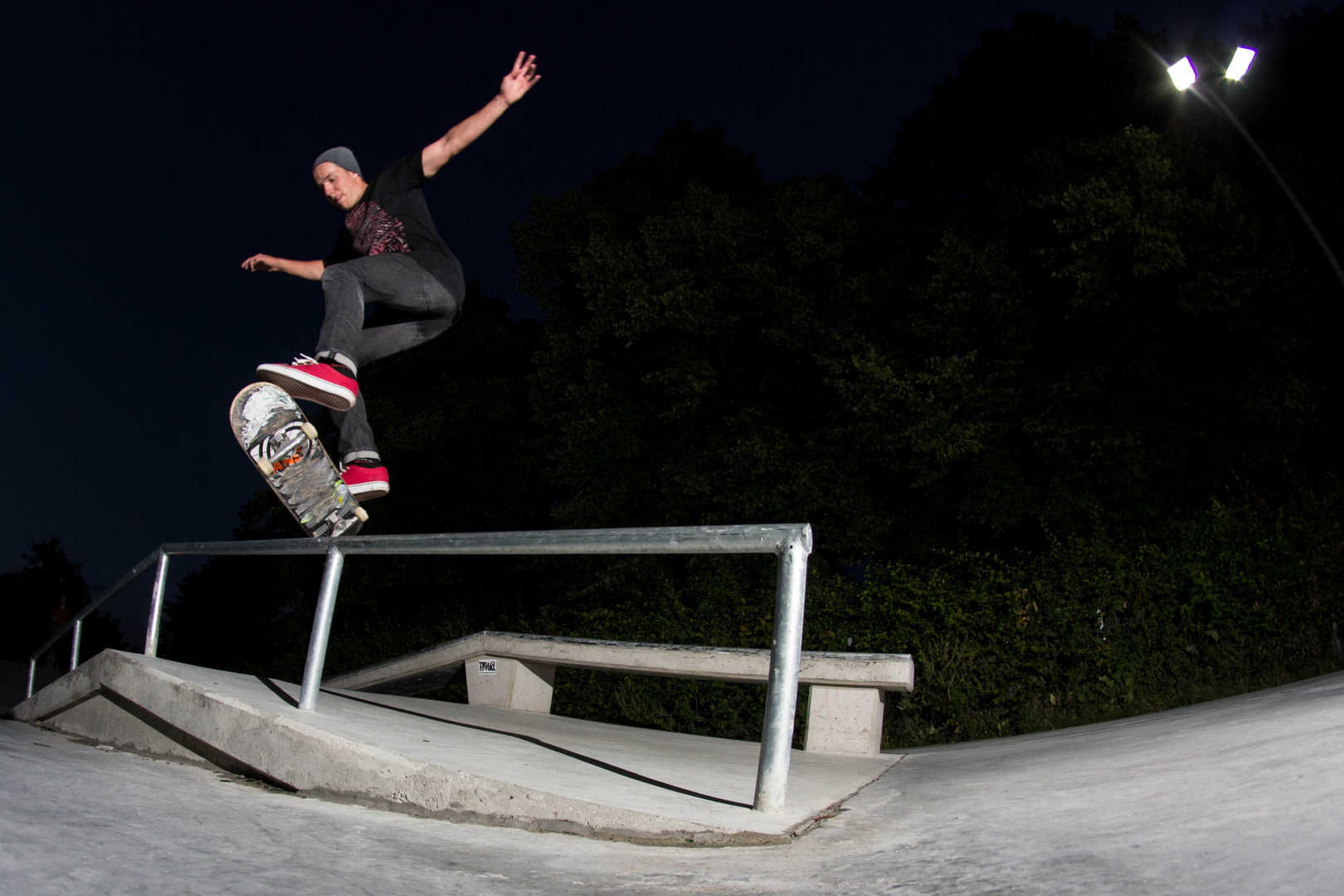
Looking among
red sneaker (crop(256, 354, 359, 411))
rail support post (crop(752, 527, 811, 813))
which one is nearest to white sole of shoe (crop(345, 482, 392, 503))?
red sneaker (crop(256, 354, 359, 411))

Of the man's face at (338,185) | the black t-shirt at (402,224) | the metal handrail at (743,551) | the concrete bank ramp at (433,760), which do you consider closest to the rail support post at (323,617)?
the metal handrail at (743,551)

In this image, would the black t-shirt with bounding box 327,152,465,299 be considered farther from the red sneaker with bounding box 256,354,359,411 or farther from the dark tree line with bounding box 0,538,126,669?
the dark tree line with bounding box 0,538,126,669

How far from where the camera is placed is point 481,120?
418 cm

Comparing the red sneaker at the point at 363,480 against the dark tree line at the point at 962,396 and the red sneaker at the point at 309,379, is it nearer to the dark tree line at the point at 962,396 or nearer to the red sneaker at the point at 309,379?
the red sneaker at the point at 309,379

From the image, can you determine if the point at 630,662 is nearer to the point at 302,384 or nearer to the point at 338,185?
the point at 302,384

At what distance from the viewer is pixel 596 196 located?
22000 mm

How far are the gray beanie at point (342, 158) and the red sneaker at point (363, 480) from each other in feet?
4.95

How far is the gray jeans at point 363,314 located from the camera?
4.04 meters

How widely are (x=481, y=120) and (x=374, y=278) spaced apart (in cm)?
89

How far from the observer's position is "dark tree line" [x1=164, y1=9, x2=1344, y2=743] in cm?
821

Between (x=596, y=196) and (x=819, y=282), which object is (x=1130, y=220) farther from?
(x=596, y=196)

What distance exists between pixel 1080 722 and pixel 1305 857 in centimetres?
611

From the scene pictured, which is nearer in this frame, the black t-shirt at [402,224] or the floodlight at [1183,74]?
the black t-shirt at [402,224]

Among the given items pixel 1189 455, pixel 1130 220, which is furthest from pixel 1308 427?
pixel 1130 220
